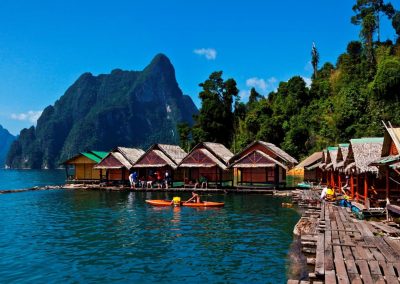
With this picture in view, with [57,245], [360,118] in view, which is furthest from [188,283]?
[360,118]

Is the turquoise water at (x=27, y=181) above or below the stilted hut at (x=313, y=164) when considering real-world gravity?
below

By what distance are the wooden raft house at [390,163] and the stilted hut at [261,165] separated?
15.8m

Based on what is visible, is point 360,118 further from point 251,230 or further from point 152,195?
point 251,230

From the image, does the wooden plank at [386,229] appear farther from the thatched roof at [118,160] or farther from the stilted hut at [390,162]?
the thatched roof at [118,160]

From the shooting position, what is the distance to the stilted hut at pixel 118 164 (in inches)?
1697

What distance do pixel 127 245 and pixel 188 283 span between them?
5385mm

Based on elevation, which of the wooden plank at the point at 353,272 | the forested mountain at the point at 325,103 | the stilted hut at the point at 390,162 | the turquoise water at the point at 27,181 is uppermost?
the forested mountain at the point at 325,103

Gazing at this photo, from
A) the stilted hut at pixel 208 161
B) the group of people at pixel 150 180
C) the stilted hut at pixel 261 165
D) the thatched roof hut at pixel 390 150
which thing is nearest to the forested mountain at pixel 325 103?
the stilted hut at pixel 261 165

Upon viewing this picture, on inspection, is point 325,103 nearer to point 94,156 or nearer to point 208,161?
point 208,161

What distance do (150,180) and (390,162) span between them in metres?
31.2

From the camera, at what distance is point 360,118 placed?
51.3m

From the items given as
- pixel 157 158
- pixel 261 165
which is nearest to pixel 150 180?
pixel 157 158

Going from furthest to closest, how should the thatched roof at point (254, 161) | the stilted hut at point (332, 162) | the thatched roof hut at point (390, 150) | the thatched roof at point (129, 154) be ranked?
1. the thatched roof at point (129, 154)
2. the thatched roof at point (254, 161)
3. the stilted hut at point (332, 162)
4. the thatched roof hut at point (390, 150)

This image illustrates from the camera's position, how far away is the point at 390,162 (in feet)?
47.0
